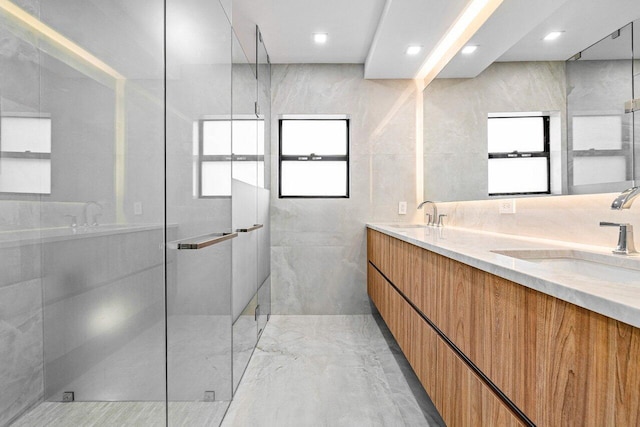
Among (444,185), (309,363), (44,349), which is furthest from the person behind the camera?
(444,185)

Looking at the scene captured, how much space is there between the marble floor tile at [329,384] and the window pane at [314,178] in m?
1.37

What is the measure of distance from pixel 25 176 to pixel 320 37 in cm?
285

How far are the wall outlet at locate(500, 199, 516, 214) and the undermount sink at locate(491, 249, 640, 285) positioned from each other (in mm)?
798

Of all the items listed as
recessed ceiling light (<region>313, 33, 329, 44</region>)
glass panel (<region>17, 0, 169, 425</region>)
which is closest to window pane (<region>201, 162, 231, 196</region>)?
glass panel (<region>17, 0, 169, 425</region>)

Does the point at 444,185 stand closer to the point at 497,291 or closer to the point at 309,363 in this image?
the point at 309,363

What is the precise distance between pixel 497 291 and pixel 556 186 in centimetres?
100

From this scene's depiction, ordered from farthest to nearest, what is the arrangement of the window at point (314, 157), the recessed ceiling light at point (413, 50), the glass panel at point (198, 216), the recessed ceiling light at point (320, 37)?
the window at point (314, 157)
the recessed ceiling light at point (320, 37)
the recessed ceiling light at point (413, 50)
the glass panel at point (198, 216)

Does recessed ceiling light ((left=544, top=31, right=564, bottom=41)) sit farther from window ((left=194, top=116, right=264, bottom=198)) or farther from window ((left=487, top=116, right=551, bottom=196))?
window ((left=194, top=116, right=264, bottom=198))

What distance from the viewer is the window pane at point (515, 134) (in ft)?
5.90

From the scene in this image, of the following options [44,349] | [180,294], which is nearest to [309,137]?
[180,294]

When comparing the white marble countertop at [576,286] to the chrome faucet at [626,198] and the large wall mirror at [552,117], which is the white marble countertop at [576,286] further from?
the large wall mirror at [552,117]

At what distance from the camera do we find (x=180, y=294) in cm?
130

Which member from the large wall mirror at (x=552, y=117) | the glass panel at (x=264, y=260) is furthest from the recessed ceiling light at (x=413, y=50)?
the glass panel at (x=264, y=260)

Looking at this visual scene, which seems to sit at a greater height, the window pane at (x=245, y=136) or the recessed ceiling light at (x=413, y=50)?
the recessed ceiling light at (x=413, y=50)
